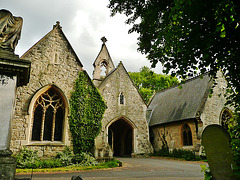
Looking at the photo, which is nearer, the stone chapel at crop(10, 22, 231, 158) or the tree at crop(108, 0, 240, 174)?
the tree at crop(108, 0, 240, 174)

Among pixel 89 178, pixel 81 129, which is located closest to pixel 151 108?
pixel 81 129

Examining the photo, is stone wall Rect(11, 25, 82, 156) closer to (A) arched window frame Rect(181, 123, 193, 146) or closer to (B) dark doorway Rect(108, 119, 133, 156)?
(B) dark doorway Rect(108, 119, 133, 156)

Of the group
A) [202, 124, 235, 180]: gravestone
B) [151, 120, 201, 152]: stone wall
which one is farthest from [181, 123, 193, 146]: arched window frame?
[202, 124, 235, 180]: gravestone

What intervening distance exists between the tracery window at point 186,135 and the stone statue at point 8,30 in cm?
1728

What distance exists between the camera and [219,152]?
4.81 m

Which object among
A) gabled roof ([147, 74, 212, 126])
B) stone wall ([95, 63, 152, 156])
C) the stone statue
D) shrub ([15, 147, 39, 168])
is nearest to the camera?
the stone statue

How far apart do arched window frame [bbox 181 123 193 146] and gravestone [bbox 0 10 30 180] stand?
16.6 meters

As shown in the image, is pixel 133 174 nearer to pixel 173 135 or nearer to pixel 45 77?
pixel 45 77

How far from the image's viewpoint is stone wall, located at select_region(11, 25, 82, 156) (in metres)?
10.9

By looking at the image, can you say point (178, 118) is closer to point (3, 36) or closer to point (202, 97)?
point (202, 97)

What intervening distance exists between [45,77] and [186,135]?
1450 cm

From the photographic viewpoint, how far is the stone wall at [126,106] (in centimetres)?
1959

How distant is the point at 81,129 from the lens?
12.3 metres

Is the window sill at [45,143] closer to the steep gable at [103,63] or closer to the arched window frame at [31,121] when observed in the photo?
the arched window frame at [31,121]
